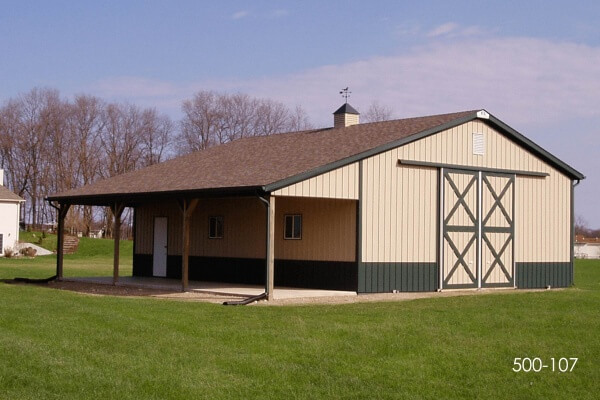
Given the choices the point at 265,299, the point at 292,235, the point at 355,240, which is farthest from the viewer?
the point at 292,235

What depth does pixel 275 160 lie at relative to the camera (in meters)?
22.7

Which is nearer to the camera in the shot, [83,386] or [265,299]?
[83,386]

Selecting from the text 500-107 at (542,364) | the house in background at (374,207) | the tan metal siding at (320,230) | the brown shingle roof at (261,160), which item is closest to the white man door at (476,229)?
the house in background at (374,207)

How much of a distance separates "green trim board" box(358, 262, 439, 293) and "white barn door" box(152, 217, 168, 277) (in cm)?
880

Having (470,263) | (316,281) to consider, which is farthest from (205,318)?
(470,263)

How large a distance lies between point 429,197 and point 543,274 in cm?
508

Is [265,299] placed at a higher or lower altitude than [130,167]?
lower

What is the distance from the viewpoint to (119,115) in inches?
2594

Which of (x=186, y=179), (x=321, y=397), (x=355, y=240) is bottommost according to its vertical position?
(x=321, y=397)

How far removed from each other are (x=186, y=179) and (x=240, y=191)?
4.37m

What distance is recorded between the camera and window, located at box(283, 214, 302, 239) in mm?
22906

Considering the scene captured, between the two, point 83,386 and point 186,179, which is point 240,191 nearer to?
point 186,179

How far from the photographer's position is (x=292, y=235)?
23125 millimetres

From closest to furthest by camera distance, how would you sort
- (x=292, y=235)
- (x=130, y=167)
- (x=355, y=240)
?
(x=355, y=240) < (x=292, y=235) < (x=130, y=167)
